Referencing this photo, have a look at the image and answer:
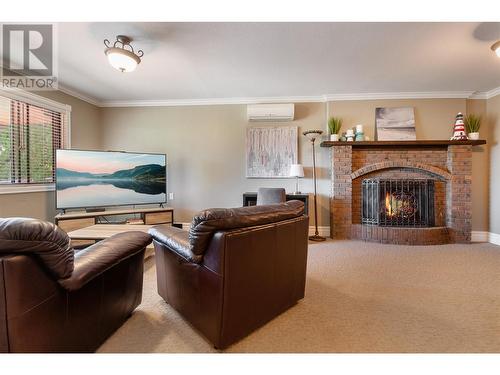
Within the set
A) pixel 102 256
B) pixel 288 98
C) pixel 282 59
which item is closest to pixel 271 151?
pixel 288 98

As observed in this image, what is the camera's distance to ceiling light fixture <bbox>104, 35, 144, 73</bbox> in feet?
7.55

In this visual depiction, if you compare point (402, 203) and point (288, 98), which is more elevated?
point (288, 98)

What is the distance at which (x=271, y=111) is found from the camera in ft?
13.4

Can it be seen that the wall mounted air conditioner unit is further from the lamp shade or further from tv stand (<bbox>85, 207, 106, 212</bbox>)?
tv stand (<bbox>85, 207, 106, 212</bbox>)

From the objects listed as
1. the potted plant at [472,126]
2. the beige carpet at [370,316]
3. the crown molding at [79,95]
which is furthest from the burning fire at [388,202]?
the crown molding at [79,95]

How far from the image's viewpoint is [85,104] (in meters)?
4.08

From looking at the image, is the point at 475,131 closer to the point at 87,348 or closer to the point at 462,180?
the point at 462,180

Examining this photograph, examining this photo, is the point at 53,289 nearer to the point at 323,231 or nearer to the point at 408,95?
the point at 323,231

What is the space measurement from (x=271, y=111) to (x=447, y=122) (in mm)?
2912

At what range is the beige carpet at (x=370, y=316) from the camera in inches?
56.6

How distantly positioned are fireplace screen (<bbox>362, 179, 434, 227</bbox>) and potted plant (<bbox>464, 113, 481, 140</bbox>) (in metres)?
0.92

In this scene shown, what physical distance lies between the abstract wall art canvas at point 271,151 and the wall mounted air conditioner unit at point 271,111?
0.64 feet

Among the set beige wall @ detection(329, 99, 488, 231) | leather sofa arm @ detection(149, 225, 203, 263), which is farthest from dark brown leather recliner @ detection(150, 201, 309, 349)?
beige wall @ detection(329, 99, 488, 231)

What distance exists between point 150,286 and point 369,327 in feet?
6.17
